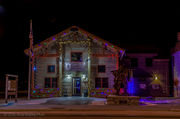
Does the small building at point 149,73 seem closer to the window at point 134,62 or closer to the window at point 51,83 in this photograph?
the window at point 134,62

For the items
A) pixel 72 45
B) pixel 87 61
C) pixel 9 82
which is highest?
pixel 72 45

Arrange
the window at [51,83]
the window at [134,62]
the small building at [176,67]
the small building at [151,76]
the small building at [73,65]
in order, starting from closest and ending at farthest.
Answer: the small building at [73,65] → the window at [51,83] → the small building at [176,67] → the small building at [151,76] → the window at [134,62]

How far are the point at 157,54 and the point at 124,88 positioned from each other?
53.4 feet

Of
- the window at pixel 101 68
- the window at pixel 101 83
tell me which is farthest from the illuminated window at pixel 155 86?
the window at pixel 101 68

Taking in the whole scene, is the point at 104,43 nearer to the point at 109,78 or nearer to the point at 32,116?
the point at 109,78

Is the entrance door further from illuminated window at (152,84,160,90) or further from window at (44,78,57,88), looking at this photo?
illuminated window at (152,84,160,90)

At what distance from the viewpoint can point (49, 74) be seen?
2659 centimetres

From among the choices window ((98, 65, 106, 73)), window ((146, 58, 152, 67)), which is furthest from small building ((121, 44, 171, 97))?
window ((98, 65, 106, 73))

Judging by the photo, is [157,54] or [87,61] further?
[157,54]

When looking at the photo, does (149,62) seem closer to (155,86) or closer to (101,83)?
(155,86)

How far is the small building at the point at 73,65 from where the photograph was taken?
85.9 ft

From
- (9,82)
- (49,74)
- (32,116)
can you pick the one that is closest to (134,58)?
(49,74)

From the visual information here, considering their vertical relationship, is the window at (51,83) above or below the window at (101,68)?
below

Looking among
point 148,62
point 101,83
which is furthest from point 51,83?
point 148,62
